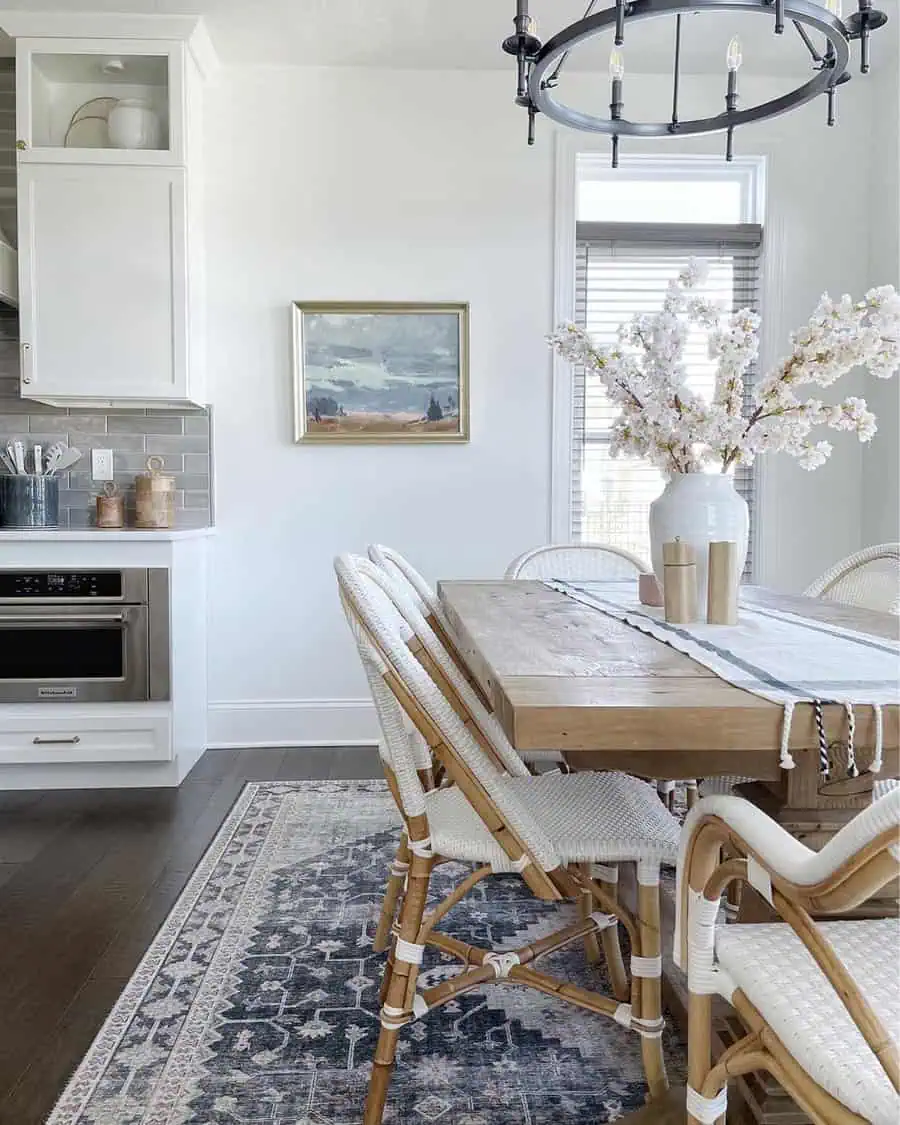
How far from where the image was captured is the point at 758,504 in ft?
12.8

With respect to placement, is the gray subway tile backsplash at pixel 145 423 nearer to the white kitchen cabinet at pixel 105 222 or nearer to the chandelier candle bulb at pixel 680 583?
the white kitchen cabinet at pixel 105 222

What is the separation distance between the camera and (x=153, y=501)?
351cm

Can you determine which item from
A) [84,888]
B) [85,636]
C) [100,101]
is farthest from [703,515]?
[100,101]

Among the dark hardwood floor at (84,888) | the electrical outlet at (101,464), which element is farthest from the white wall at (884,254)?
the electrical outlet at (101,464)

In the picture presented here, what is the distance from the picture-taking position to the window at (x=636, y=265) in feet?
12.7

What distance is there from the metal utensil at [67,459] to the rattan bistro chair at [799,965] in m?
3.27

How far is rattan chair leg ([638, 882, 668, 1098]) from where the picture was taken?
4.64 feet

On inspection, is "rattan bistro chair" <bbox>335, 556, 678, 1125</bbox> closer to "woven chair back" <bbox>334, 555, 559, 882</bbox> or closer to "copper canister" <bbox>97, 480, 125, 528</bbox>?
"woven chair back" <bbox>334, 555, 559, 882</bbox>

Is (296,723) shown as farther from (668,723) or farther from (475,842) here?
(668,723)

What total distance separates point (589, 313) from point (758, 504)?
1.13 meters

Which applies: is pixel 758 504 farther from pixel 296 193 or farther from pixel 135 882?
pixel 135 882

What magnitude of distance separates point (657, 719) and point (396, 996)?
0.72 m

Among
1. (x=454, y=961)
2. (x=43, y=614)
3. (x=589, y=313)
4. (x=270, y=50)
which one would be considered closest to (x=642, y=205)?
(x=589, y=313)

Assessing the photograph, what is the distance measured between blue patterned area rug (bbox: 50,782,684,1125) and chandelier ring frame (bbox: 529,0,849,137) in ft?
6.00
